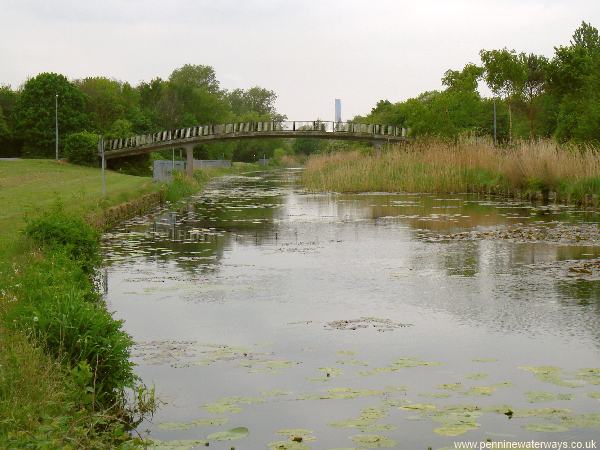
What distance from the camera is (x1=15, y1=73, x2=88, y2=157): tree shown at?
8094 centimetres

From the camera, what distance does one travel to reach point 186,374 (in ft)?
30.5

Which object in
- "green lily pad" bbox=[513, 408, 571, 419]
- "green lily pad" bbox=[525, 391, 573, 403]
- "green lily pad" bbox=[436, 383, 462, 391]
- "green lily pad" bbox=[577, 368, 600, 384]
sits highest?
"green lily pad" bbox=[577, 368, 600, 384]

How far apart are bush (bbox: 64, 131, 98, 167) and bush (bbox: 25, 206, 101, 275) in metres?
53.9

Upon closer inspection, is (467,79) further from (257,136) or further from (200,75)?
(200,75)

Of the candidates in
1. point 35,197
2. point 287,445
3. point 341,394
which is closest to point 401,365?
point 341,394

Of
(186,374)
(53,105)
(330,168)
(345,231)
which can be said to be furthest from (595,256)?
(53,105)

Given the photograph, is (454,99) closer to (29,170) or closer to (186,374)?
(29,170)

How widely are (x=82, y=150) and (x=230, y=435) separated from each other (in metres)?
63.6

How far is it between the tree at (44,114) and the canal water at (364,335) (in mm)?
61547

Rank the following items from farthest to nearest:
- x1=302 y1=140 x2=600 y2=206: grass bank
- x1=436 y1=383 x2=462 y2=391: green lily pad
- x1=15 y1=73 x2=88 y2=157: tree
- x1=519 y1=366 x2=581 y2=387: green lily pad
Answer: x1=15 y1=73 x2=88 y2=157: tree, x1=302 y1=140 x2=600 y2=206: grass bank, x1=519 y1=366 x2=581 y2=387: green lily pad, x1=436 y1=383 x2=462 y2=391: green lily pad

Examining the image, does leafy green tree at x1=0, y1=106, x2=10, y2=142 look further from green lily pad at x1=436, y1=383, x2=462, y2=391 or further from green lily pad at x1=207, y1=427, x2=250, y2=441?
green lily pad at x1=207, y1=427, x2=250, y2=441

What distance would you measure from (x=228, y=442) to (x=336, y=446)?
908 millimetres

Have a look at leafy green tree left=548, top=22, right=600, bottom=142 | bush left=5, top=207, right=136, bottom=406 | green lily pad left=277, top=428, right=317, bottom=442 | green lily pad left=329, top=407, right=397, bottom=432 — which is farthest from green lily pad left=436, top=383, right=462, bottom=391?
leafy green tree left=548, top=22, right=600, bottom=142

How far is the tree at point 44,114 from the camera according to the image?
A: 8094 centimetres
